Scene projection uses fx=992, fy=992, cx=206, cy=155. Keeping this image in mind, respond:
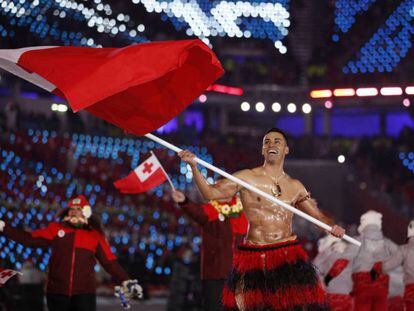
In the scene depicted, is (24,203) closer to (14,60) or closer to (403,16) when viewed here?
(14,60)

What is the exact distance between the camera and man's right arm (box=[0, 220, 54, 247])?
10078 mm

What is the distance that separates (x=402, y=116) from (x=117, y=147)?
1524 centimetres

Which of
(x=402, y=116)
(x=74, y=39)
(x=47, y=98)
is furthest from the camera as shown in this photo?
(x=402, y=116)

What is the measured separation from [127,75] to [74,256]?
2.91 meters

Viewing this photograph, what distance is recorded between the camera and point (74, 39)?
79.0 feet

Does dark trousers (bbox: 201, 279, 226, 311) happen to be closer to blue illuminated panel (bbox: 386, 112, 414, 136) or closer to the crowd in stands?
the crowd in stands

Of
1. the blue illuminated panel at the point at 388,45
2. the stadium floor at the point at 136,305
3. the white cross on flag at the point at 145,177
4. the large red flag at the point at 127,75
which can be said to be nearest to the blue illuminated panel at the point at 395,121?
the blue illuminated panel at the point at 388,45

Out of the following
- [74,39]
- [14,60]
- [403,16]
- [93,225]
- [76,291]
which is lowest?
[76,291]

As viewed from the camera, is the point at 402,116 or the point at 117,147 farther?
the point at 402,116

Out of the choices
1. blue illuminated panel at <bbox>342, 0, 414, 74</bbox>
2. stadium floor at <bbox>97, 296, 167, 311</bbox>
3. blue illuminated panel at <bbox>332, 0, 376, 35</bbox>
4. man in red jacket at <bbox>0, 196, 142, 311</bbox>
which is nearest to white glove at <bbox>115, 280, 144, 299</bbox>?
man in red jacket at <bbox>0, 196, 142, 311</bbox>

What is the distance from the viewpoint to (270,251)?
8.39m

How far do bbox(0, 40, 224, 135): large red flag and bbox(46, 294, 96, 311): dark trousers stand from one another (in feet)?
7.36

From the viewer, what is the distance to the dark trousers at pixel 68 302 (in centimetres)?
1015

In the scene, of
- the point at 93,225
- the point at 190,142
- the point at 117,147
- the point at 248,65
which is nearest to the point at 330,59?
the point at 248,65
